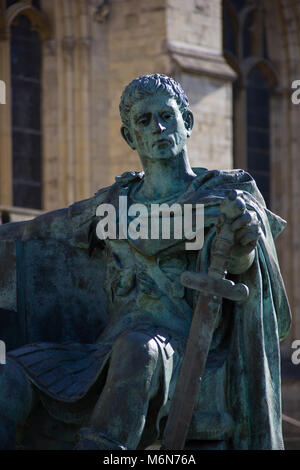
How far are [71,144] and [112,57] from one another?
116 cm

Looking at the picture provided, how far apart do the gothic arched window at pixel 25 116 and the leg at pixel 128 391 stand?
13.3 m

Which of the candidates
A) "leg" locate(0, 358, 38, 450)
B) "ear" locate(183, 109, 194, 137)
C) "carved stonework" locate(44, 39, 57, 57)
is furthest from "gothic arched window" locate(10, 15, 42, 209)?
"leg" locate(0, 358, 38, 450)

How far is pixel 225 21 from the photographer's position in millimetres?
22656

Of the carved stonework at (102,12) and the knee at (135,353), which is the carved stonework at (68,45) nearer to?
the carved stonework at (102,12)

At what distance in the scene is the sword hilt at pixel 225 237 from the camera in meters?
6.01

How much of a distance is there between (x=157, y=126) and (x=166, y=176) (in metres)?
0.22

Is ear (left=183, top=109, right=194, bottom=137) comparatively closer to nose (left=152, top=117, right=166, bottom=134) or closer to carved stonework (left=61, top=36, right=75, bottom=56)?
nose (left=152, top=117, right=166, bottom=134)

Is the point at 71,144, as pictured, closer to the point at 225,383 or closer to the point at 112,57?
the point at 112,57

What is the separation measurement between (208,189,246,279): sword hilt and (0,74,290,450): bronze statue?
0.03 metres

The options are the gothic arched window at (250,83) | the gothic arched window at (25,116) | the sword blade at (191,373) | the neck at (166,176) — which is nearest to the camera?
the sword blade at (191,373)

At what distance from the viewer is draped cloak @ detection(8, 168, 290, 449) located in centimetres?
622

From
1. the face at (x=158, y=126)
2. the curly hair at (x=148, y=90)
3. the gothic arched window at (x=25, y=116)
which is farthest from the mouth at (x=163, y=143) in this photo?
the gothic arched window at (x=25, y=116)

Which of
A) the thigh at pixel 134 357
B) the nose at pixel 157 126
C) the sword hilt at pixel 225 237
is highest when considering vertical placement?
the nose at pixel 157 126
